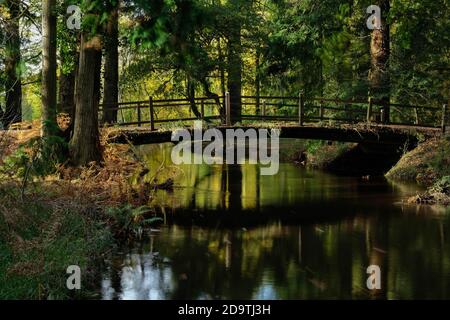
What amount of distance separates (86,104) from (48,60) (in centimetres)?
149

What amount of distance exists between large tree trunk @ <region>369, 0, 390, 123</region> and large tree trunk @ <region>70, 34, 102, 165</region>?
1190cm

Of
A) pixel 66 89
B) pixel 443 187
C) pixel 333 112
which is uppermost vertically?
pixel 66 89

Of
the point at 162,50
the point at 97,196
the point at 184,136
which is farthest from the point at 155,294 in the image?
the point at 184,136

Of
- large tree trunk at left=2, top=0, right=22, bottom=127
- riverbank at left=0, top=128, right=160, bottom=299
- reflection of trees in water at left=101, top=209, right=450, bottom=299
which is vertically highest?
large tree trunk at left=2, top=0, right=22, bottom=127

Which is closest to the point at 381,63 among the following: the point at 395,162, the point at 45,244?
the point at 395,162

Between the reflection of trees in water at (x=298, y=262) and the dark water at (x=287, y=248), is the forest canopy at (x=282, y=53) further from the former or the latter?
the reflection of trees in water at (x=298, y=262)

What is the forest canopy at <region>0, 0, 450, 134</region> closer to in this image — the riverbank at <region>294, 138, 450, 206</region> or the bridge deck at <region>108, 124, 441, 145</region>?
the bridge deck at <region>108, 124, 441, 145</region>

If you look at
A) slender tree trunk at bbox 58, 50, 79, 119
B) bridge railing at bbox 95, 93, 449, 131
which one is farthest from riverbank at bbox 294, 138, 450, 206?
slender tree trunk at bbox 58, 50, 79, 119

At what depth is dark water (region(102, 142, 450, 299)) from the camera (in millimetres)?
10258

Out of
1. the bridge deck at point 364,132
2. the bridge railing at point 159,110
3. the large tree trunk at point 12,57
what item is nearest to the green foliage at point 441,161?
the bridge deck at point 364,132

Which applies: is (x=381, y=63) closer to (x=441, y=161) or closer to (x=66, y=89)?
(x=441, y=161)

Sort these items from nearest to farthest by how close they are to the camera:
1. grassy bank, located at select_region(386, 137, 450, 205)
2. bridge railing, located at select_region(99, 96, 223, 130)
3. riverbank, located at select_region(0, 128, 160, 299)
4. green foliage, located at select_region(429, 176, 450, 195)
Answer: riverbank, located at select_region(0, 128, 160, 299) < green foliage, located at select_region(429, 176, 450, 195) < grassy bank, located at select_region(386, 137, 450, 205) < bridge railing, located at select_region(99, 96, 223, 130)

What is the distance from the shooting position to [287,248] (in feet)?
42.5

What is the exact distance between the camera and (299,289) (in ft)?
33.3
